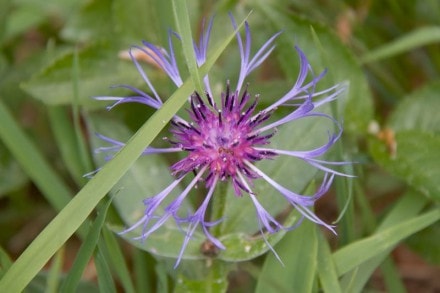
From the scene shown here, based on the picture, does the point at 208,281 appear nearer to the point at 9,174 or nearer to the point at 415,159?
the point at 415,159

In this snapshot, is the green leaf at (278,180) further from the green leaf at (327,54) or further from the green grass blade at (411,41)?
the green grass blade at (411,41)

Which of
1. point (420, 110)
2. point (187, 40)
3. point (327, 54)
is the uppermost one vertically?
point (187, 40)

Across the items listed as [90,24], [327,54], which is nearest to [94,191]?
[327,54]

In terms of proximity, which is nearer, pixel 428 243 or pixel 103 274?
pixel 103 274

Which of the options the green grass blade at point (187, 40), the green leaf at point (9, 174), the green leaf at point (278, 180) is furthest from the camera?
the green leaf at point (9, 174)

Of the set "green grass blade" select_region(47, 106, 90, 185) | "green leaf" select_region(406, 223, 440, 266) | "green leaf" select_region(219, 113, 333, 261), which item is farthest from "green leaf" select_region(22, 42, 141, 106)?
"green leaf" select_region(406, 223, 440, 266)

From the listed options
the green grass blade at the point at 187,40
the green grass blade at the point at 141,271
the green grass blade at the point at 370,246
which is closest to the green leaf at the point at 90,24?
the green grass blade at the point at 141,271

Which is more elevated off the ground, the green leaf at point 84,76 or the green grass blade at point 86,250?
the green leaf at point 84,76
